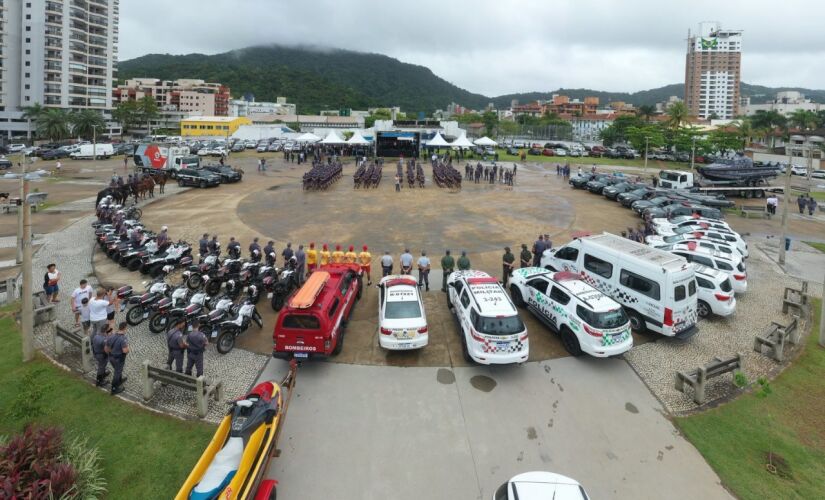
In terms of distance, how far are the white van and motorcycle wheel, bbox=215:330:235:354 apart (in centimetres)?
1008

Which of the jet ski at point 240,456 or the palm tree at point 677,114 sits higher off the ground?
the palm tree at point 677,114

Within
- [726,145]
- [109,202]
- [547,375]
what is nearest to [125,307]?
[547,375]

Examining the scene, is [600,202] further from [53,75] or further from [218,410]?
[53,75]

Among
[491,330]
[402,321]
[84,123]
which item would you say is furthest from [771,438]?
[84,123]

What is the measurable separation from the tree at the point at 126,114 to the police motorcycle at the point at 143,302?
100849 mm

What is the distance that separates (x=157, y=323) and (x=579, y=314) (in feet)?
34.6

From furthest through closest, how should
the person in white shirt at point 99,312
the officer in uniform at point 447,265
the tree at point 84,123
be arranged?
the tree at point 84,123 → the officer in uniform at point 447,265 → the person in white shirt at point 99,312

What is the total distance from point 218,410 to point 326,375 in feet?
7.41

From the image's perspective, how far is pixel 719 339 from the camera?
11945 millimetres

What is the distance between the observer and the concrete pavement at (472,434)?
6930 mm

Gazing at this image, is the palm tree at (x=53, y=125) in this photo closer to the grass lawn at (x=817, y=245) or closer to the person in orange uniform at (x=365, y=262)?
the person in orange uniform at (x=365, y=262)

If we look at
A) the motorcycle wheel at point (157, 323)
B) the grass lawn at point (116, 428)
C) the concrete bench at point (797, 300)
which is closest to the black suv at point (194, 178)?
the motorcycle wheel at point (157, 323)

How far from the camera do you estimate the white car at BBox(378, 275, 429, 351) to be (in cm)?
1008

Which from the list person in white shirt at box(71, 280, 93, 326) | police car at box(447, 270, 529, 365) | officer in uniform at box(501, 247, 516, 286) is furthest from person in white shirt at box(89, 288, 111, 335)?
officer in uniform at box(501, 247, 516, 286)
